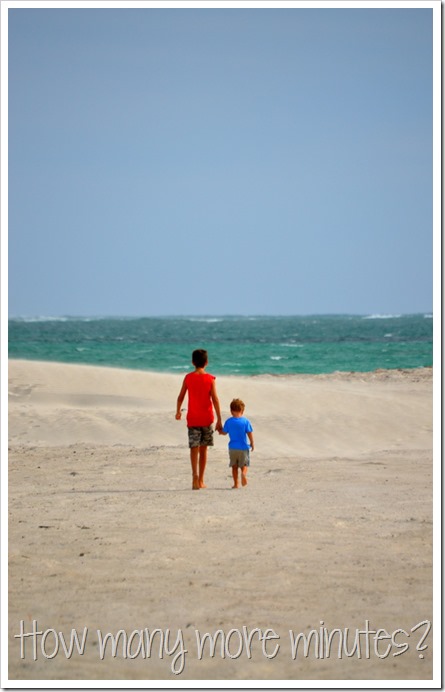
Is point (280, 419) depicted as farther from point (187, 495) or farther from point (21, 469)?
point (187, 495)

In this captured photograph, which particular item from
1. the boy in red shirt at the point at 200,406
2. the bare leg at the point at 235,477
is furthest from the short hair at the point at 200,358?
the bare leg at the point at 235,477

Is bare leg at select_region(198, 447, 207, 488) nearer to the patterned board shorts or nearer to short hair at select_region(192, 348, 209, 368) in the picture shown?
the patterned board shorts

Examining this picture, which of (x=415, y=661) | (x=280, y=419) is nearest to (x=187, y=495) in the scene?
(x=415, y=661)

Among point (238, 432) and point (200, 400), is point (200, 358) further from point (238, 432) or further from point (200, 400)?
point (238, 432)

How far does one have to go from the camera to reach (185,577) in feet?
17.9

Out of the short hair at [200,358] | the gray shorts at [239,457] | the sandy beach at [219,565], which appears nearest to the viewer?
the sandy beach at [219,565]

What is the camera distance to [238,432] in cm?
882

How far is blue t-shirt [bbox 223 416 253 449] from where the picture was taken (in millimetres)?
8781

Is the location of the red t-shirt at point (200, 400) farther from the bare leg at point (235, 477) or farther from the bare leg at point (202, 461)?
the bare leg at point (235, 477)

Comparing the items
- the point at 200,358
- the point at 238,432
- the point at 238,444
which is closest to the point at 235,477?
the point at 238,444

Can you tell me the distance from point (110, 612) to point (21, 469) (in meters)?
5.71

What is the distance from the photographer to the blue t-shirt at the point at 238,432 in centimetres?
878

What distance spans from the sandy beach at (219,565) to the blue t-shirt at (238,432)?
0.52 meters

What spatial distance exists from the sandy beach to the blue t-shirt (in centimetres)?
52
